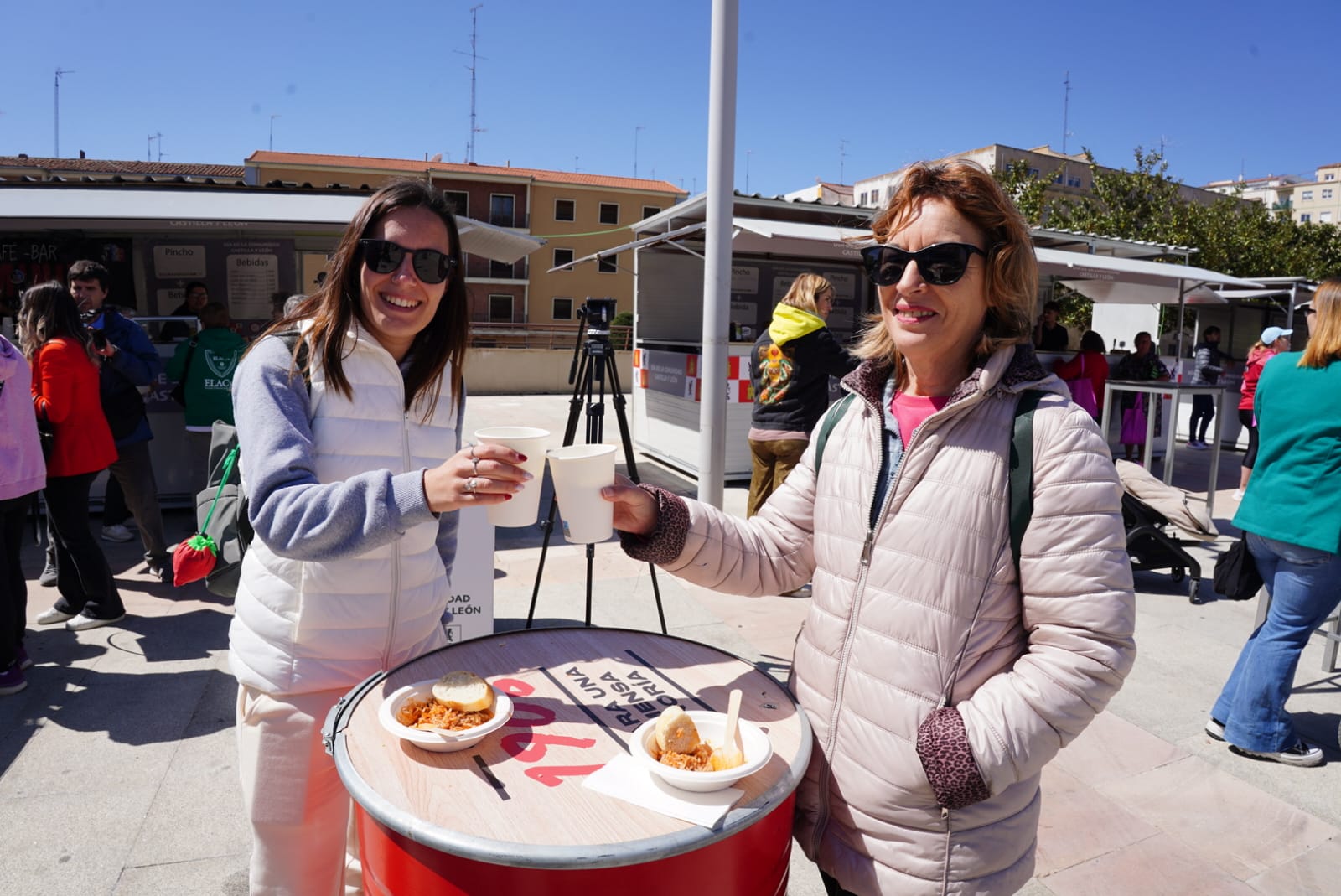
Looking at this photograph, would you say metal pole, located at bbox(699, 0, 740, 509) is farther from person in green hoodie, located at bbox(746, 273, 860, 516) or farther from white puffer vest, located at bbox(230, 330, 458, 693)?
white puffer vest, located at bbox(230, 330, 458, 693)

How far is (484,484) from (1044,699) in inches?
39.2

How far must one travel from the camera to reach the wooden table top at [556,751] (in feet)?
3.80

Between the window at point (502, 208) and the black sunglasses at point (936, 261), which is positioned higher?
the window at point (502, 208)

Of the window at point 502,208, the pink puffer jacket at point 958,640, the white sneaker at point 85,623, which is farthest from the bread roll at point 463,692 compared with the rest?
the window at point 502,208

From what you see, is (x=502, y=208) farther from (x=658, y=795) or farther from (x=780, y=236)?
(x=658, y=795)

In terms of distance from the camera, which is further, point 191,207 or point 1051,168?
point 1051,168

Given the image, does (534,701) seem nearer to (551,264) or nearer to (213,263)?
(213,263)

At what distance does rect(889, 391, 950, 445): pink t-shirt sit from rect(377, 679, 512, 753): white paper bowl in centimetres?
92

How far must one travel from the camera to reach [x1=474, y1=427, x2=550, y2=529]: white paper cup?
1.54 meters

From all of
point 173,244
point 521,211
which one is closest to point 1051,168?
point 521,211

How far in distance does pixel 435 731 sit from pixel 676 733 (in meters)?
0.42

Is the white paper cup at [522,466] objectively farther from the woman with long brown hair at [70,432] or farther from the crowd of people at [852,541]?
the woman with long brown hair at [70,432]

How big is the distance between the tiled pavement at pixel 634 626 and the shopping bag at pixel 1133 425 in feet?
20.1

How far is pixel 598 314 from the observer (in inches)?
151
